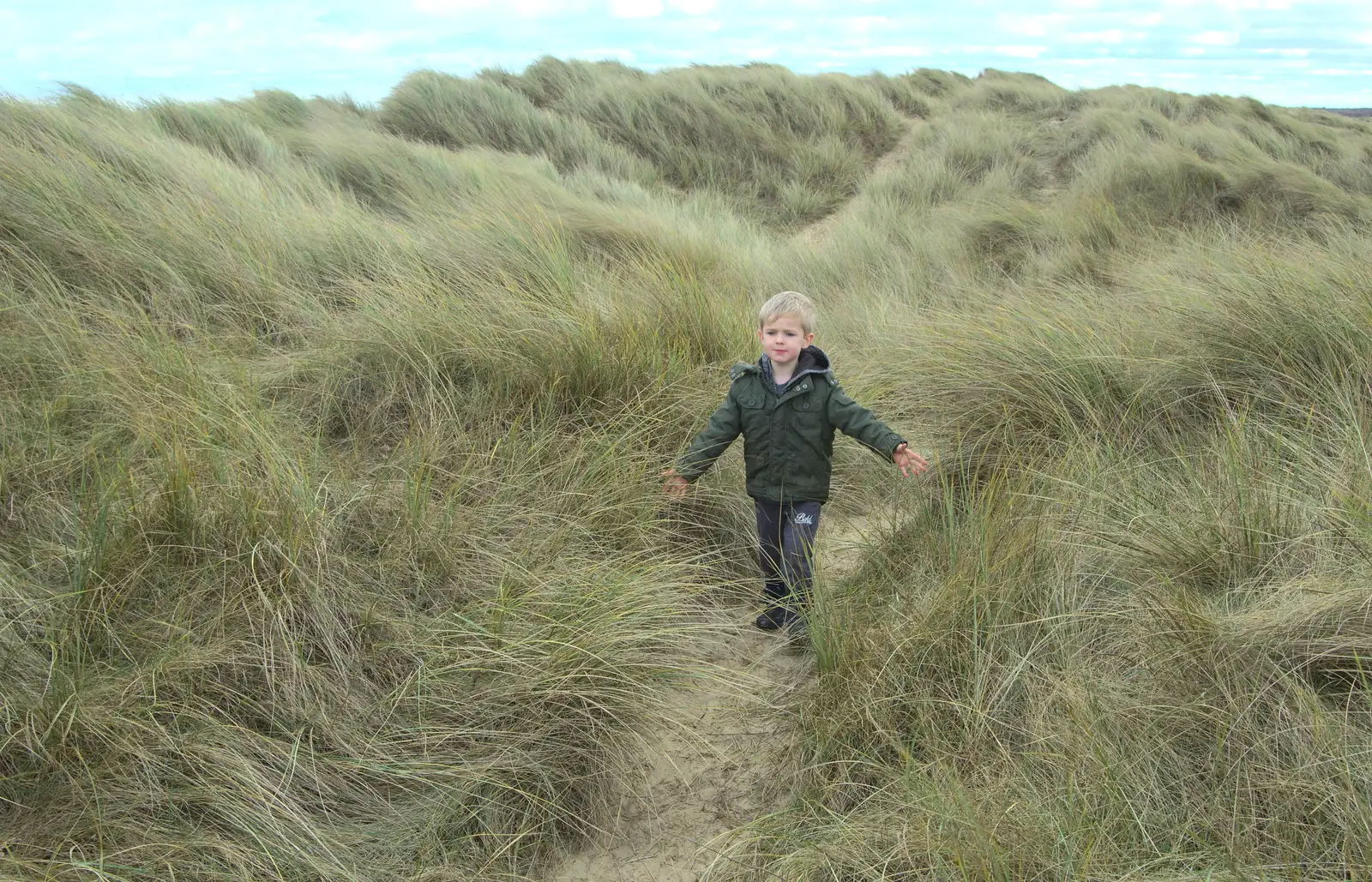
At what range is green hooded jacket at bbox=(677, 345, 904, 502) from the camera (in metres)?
3.17

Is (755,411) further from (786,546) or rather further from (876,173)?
(876,173)

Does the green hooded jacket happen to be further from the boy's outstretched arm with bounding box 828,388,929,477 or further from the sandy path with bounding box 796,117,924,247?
the sandy path with bounding box 796,117,924,247

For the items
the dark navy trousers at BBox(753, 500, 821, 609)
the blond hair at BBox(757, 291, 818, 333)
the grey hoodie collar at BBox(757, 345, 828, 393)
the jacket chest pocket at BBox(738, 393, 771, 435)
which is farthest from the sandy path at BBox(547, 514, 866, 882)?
the blond hair at BBox(757, 291, 818, 333)

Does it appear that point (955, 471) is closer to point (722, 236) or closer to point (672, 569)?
point (672, 569)

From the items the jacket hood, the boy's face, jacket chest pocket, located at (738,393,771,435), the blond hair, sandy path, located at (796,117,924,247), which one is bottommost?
sandy path, located at (796,117,924,247)

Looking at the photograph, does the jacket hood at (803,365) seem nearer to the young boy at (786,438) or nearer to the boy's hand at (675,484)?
the young boy at (786,438)

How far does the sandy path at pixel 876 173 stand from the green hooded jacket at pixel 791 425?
5781 millimetres

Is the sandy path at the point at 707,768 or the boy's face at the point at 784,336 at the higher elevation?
the boy's face at the point at 784,336

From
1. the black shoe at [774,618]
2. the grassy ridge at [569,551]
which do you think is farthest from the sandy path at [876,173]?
the black shoe at [774,618]

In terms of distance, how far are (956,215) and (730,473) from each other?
18.5 ft

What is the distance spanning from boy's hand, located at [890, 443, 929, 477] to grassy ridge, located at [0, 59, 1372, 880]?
0.20 m

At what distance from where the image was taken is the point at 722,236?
26.6 ft

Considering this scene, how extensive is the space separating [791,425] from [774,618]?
2.03 ft

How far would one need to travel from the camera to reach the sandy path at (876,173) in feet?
33.5
